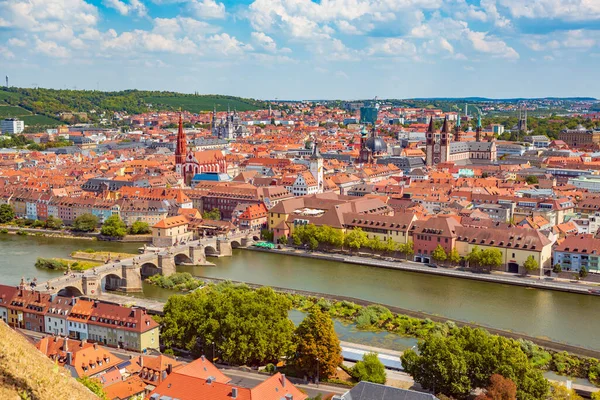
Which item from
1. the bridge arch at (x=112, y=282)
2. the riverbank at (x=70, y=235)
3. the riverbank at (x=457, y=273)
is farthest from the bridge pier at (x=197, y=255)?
the riverbank at (x=70, y=235)

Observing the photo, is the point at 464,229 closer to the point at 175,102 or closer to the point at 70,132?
the point at 70,132

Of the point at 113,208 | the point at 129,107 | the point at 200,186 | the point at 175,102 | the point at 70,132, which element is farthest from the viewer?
the point at 175,102

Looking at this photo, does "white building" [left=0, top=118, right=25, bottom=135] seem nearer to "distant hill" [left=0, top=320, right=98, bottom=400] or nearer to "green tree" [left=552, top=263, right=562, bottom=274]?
"green tree" [left=552, top=263, right=562, bottom=274]

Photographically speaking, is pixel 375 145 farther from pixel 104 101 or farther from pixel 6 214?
pixel 104 101

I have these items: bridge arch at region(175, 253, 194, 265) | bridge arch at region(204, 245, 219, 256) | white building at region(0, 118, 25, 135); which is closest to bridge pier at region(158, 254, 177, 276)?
bridge arch at region(175, 253, 194, 265)

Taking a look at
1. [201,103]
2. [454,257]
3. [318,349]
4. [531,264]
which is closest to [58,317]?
[318,349]

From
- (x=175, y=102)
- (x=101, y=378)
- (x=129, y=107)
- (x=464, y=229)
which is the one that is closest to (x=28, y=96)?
(x=129, y=107)
